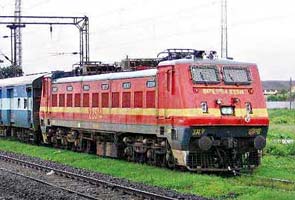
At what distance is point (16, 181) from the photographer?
18.9 meters

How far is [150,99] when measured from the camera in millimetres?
20719

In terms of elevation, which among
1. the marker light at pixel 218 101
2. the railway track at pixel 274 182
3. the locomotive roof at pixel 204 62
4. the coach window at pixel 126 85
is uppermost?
the locomotive roof at pixel 204 62

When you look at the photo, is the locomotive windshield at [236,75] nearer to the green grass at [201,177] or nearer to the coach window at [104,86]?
the green grass at [201,177]

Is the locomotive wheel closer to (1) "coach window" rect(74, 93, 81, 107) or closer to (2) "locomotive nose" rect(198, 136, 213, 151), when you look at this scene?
(2) "locomotive nose" rect(198, 136, 213, 151)

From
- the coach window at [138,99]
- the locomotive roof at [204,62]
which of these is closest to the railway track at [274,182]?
the locomotive roof at [204,62]

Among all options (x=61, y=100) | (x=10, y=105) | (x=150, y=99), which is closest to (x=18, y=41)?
(x=10, y=105)

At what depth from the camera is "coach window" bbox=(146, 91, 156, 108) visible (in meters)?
20.5

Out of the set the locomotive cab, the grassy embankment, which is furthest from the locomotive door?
the locomotive cab

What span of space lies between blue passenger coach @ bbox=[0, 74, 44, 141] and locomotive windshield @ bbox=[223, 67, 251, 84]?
49.9 ft

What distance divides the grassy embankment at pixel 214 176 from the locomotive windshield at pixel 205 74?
8.99ft

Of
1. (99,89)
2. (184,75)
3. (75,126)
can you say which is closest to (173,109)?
(184,75)

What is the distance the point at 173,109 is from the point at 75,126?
30.1 feet

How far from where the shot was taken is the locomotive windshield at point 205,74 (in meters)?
19.1

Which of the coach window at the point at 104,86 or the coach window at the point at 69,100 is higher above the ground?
Answer: the coach window at the point at 104,86
